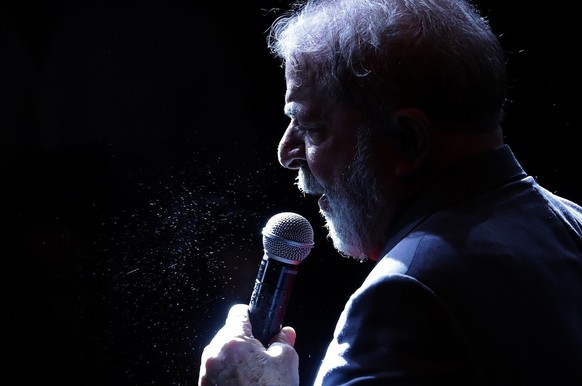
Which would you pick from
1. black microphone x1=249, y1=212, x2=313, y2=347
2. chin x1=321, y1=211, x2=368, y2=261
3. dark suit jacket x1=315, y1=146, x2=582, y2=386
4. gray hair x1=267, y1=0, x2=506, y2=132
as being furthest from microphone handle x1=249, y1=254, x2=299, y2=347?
gray hair x1=267, y1=0, x2=506, y2=132

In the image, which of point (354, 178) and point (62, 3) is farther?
point (62, 3)

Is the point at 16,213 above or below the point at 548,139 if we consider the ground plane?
below

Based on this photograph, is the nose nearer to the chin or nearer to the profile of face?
the profile of face

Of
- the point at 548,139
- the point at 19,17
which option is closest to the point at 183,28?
the point at 19,17

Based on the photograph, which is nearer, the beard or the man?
the man

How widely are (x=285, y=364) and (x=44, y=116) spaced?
1348 mm

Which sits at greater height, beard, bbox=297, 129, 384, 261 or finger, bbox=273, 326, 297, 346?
beard, bbox=297, 129, 384, 261

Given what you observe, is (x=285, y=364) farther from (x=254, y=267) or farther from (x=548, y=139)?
(x=548, y=139)

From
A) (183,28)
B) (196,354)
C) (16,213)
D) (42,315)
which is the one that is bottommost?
(196,354)

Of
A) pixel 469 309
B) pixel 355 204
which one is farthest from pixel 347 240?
pixel 469 309

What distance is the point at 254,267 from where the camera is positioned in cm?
214

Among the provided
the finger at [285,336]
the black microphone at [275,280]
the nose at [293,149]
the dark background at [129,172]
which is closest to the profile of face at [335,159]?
the nose at [293,149]

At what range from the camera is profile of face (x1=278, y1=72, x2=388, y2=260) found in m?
1.21

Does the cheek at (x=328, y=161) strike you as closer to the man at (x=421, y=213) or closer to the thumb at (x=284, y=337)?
the man at (x=421, y=213)
